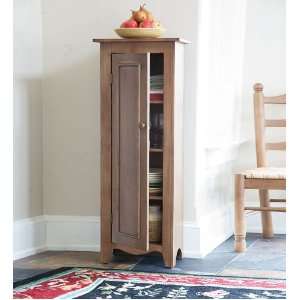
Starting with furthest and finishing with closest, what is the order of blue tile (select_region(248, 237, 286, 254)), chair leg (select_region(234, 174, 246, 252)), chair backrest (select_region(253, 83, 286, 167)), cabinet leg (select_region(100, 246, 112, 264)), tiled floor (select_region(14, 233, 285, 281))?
chair backrest (select_region(253, 83, 286, 167))
blue tile (select_region(248, 237, 286, 254))
chair leg (select_region(234, 174, 246, 252))
cabinet leg (select_region(100, 246, 112, 264))
tiled floor (select_region(14, 233, 285, 281))

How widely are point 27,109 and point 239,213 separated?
4.67 feet

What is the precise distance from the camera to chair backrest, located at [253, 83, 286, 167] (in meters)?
4.67

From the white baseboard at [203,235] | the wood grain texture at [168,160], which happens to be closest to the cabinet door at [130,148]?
the wood grain texture at [168,160]

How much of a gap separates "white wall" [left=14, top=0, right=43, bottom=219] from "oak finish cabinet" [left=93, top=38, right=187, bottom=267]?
56 centimetres

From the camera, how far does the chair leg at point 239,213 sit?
167 inches

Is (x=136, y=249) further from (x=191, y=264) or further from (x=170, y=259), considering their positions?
(x=191, y=264)

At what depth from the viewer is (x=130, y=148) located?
12.6ft

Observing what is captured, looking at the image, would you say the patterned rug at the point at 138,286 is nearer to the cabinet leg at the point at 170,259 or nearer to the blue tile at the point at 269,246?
the cabinet leg at the point at 170,259

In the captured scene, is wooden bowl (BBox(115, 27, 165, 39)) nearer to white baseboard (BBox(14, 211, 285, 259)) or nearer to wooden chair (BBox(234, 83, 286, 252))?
wooden chair (BBox(234, 83, 286, 252))

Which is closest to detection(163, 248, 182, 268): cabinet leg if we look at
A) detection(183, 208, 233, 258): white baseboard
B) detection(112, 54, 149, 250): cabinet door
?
detection(112, 54, 149, 250): cabinet door

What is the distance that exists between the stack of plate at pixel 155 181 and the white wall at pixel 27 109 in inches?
32.6

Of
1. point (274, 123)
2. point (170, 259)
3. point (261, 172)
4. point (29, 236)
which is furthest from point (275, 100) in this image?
point (29, 236)
